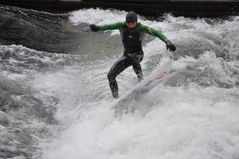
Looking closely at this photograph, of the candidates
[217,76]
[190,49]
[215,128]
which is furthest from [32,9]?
[215,128]

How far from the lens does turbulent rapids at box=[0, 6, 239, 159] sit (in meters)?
7.02

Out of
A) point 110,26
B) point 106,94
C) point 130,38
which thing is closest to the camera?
point 110,26

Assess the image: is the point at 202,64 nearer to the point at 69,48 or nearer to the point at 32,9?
the point at 69,48

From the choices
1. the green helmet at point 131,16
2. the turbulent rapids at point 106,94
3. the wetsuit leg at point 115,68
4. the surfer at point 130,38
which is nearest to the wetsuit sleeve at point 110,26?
the surfer at point 130,38

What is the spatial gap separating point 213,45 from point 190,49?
950mm

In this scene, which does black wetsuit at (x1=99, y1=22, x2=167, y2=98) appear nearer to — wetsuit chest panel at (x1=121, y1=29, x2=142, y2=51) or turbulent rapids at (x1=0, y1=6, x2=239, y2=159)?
wetsuit chest panel at (x1=121, y1=29, x2=142, y2=51)

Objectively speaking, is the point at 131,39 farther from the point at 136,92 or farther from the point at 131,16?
the point at 136,92

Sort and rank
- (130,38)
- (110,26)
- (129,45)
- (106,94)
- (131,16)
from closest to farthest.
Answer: (131,16)
(110,26)
(130,38)
(129,45)
(106,94)

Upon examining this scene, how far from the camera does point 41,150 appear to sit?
7.29 metres

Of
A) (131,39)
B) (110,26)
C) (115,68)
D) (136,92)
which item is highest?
(110,26)

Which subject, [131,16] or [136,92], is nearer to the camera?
[131,16]

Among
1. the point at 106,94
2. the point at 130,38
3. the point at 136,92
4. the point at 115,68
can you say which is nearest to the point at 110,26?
the point at 130,38

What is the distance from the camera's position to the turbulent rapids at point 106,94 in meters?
7.02

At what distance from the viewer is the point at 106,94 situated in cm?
935
